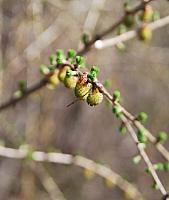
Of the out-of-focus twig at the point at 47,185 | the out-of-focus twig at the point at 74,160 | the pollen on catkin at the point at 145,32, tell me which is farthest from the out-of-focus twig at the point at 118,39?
the out-of-focus twig at the point at 47,185

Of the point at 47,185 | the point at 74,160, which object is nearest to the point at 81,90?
the point at 74,160

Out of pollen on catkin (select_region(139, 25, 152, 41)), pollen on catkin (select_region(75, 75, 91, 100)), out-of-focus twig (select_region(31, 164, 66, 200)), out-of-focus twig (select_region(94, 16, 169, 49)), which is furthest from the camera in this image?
out-of-focus twig (select_region(31, 164, 66, 200))

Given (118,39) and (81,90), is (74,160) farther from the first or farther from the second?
(81,90)

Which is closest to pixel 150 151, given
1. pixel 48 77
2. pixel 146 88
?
pixel 146 88

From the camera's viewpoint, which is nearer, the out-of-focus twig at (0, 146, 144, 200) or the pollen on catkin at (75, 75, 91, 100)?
the pollen on catkin at (75, 75, 91, 100)

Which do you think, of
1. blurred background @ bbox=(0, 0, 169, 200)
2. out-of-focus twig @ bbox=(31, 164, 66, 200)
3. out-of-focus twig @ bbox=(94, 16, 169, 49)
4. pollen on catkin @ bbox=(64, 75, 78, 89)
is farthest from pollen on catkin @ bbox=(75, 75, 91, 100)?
out-of-focus twig @ bbox=(31, 164, 66, 200)

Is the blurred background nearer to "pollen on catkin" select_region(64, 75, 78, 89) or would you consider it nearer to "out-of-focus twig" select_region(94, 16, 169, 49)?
"out-of-focus twig" select_region(94, 16, 169, 49)

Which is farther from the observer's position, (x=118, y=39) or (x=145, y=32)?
(x=145, y=32)

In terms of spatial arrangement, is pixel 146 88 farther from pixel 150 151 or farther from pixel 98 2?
pixel 98 2

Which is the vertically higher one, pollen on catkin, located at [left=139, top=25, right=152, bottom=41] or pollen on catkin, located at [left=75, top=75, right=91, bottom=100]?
pollen on catkin, located at [left=139, top=25, right=152, bottom=41]
